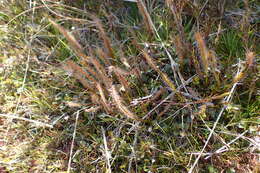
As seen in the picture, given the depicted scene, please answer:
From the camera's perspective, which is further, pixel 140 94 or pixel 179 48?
pixel 140 94

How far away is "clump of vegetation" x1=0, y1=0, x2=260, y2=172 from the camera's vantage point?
124 centimetres

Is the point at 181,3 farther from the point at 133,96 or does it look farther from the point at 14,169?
the point at 14,169

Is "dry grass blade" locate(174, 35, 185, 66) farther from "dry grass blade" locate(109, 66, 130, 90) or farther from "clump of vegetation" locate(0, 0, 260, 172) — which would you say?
"dry grass blade" locate(109, 66, 130, 90)

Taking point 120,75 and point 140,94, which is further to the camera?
point 140,94

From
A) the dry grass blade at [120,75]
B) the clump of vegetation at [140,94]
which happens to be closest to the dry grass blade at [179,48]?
the clump of vegetation at [140,94]

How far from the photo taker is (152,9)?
1.59 meters

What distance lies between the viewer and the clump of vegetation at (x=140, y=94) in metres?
1.24

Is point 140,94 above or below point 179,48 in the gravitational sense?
below

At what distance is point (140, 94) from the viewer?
1.42 m

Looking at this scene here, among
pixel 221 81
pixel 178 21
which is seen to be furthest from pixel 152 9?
pixel 221 81

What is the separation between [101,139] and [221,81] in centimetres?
→ 68

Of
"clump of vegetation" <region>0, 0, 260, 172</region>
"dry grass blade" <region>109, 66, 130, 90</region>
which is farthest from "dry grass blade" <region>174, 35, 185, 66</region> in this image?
"dry grass blade" <region>109, 66, 130, 90</region>

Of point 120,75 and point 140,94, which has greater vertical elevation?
point 120,75

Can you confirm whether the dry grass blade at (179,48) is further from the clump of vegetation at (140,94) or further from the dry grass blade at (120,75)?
the dry grass blade at (120,75)
